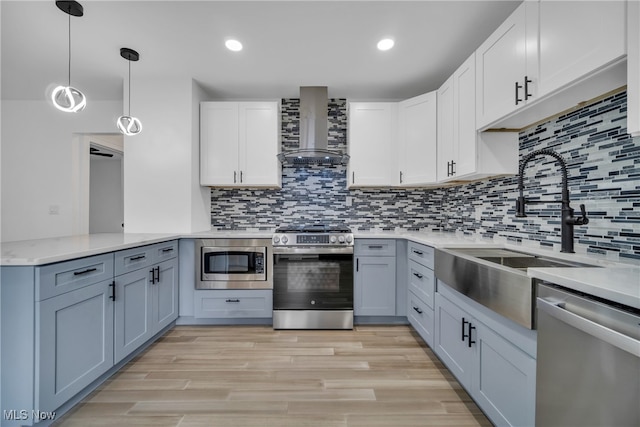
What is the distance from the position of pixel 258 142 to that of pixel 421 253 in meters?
2.02

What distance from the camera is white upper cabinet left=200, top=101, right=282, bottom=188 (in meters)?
3.01

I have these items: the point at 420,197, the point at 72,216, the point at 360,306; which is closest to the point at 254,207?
the point at 360,306

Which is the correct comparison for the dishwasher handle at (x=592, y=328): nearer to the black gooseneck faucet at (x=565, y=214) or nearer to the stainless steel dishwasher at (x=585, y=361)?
the stainless steel dishwasher at (x=585, y=361)

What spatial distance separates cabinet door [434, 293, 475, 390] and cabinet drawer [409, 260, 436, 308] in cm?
12

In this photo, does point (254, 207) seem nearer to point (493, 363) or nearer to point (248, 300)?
point (248, 300)

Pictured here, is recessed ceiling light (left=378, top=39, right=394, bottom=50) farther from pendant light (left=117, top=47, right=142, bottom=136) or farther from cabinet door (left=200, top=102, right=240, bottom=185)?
pendant light (left=117, top=47, right=142, bottom=136)

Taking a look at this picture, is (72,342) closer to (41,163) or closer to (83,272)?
(83,272)

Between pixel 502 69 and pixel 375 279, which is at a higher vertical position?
pixel 502 69

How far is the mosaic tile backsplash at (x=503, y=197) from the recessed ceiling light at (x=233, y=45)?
104cm

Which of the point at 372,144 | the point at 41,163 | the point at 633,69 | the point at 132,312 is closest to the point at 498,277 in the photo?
the point at 633,69

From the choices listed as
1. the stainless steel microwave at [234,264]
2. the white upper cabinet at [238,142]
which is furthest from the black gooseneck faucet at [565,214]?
the white upper cabinet at [238,142]

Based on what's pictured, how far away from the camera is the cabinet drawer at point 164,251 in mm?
2314

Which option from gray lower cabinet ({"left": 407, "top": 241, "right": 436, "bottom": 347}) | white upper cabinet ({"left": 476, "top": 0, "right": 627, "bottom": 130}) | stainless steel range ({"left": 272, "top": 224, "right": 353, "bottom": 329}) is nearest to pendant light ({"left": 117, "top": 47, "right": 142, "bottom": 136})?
stainless steel range ({"left": 272, "top": 224, "right": 353, "bottom": 329})

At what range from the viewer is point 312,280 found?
8.76ft
